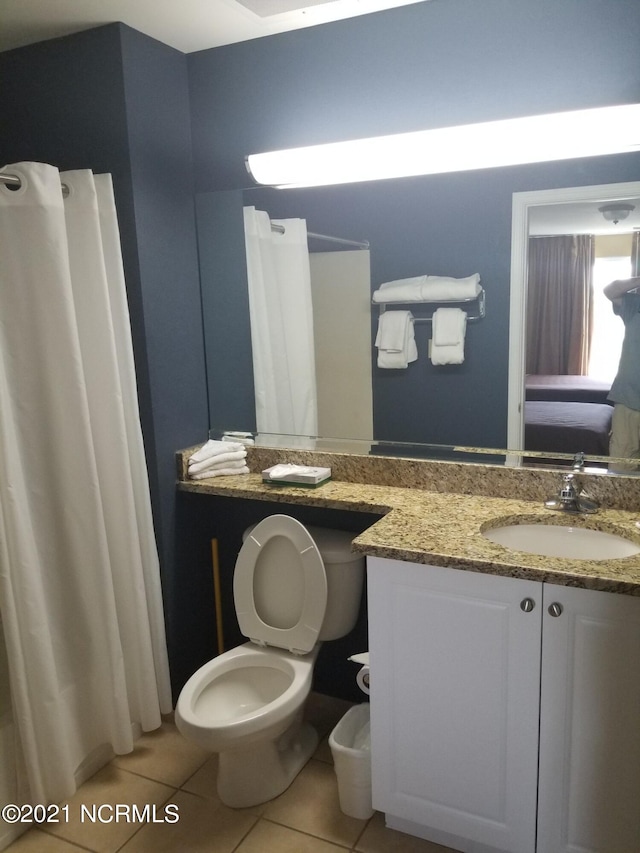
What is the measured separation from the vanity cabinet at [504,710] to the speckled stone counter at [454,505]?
45 mm

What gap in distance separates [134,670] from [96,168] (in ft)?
5.45

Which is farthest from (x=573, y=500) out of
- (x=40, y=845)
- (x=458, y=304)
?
(x=40, y=845)

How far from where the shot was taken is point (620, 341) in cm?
186

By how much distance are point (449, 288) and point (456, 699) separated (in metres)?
1.18

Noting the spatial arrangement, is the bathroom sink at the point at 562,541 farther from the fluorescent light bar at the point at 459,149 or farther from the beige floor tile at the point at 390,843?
the fluorescent light bar at the point at 459,149

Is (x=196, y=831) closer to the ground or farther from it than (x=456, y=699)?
closer to the ground

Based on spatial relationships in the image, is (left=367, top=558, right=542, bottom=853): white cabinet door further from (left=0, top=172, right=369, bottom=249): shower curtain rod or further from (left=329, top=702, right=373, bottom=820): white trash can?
(left=0, top=172, right=369, bottom=249): shower curtain rod

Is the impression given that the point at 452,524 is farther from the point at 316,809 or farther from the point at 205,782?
the point at 205,782

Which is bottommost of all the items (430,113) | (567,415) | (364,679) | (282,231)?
(364,679)

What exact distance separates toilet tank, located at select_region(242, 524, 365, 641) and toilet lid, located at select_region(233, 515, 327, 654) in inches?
2.9

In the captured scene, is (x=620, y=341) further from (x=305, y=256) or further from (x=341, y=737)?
(x=341, y=737)

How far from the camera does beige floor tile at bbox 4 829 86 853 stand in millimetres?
1846

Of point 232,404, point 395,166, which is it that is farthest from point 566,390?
point 232,404

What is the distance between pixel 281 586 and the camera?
214 cm
